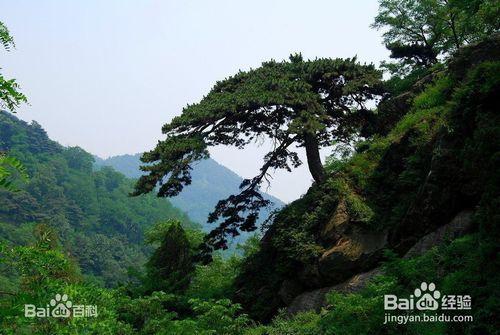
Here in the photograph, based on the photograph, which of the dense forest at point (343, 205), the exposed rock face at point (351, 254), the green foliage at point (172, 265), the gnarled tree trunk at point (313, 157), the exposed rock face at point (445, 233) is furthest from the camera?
the green foliage at point (172, 265)

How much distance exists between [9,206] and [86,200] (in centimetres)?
3751

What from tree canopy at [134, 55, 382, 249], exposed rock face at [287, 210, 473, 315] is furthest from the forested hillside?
exposed rock face at [287, 210, 473, 315]

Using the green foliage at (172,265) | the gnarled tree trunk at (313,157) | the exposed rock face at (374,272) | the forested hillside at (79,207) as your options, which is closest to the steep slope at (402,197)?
the exposed rock face at (374,272)

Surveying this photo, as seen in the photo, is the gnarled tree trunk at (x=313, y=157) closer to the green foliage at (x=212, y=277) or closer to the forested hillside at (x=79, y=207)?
the green foliage at (x=212, y=277)

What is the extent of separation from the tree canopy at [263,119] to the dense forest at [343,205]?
0.07 m

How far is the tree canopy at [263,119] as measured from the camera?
57.0 feet

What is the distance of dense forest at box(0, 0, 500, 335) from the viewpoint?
7.50 meters

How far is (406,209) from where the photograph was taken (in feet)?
43.2

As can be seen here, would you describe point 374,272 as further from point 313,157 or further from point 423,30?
point 423,30

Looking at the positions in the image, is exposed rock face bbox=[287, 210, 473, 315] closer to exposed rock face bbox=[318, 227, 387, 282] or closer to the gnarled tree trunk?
exposed rock face bbox=[318, 227, 387, 282]

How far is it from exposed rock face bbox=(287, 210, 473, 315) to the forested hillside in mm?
89221

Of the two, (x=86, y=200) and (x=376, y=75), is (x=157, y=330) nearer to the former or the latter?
(x=376, y=75)

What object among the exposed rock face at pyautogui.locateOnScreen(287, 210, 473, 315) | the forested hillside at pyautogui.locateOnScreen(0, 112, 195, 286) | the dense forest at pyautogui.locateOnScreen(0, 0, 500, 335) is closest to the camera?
the dense forest at pyautogui.locateOnScreen(0, 0, 500, 335)

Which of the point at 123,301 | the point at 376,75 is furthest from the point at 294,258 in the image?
the point at 376,75
